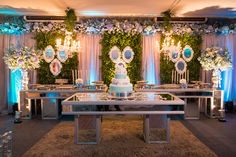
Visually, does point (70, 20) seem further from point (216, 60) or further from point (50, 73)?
point (216, 60)

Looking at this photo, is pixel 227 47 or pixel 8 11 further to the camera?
pixel 227 47

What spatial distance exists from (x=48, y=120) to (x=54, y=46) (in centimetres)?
232

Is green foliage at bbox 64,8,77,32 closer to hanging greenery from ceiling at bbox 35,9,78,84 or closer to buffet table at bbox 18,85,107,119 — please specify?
hanging greenery from ceiling at bbox 35,9,78,84

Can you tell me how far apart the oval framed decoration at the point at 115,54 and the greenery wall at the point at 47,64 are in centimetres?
111

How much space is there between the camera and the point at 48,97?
7.39 m

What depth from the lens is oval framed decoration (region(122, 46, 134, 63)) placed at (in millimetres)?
8250

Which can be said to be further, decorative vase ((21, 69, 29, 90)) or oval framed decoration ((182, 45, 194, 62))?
oval framed decoration ((182, 45, 194, 62))

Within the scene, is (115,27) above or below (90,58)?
above

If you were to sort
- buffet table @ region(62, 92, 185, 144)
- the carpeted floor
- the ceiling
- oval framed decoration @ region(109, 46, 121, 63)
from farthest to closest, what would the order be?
1. oval framed decoration @ region(109, 46, 121, 63)
2. the ceiling
3. buffet table @ region(62, 92, 185, 144)
4. the carpeted floor

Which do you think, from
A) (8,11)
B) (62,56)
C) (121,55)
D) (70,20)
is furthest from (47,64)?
(121,55)

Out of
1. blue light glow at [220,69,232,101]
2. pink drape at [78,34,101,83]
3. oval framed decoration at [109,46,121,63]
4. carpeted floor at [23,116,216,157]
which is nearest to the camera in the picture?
carpeted floor at [23,116,216,157]

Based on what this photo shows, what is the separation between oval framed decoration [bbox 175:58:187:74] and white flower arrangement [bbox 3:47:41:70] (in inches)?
166

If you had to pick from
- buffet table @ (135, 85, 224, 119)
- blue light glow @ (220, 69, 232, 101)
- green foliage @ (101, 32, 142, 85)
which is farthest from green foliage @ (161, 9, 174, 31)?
blue light glow @ (220, 69, 232, 101)

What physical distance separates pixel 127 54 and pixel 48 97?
269 cm
